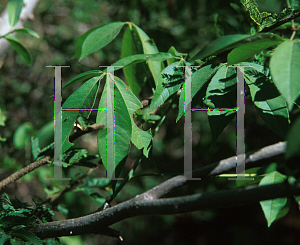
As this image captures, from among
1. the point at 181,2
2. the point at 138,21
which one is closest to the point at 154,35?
the point at 138,21

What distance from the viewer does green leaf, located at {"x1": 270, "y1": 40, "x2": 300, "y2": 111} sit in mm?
260

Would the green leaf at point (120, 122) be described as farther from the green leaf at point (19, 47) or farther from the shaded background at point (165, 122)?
the shaded background at point (165, 122)

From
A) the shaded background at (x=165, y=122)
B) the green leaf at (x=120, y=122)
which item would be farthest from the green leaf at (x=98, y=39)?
the shaded background at (x=165, y=122)

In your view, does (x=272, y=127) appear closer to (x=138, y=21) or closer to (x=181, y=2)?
(x=181, y=2)

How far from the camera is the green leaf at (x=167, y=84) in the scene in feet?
1.44

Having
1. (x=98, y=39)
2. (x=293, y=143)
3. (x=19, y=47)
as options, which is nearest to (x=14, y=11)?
(x=19, y=47)

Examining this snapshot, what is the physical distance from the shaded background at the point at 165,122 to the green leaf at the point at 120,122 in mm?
892

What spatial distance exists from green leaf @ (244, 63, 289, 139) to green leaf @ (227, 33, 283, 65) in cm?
9

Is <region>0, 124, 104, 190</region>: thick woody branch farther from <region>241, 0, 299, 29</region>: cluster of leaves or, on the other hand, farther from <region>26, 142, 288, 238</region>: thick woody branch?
<region>241, 0, 299, 29</region>: cluster of leaves

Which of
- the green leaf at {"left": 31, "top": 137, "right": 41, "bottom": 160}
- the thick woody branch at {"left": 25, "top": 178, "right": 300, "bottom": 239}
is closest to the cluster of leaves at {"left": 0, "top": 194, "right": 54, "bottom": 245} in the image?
the thick woody branch at {"left": 25, "top": 178, "right": 300, "bottom": 239}

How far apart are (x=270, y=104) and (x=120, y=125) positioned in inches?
9.8

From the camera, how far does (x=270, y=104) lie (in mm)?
423

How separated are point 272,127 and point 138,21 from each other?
1.30 m

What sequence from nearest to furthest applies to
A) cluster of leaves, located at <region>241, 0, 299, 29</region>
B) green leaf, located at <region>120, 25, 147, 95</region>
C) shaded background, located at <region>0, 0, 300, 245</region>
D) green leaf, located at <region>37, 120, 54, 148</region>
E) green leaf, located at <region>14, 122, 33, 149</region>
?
cluster of leaves, located at <region>241, 0, 299, 29</region>, green leaf, located at <region>120, 25, 147, 95</region>, green leaf, located at <region>37, 120, 54, 148</region>, green leaf, located at <region>14, 122, 33, 149</region>, shaded background, located at <region>0, 0, 300, 245</region>
